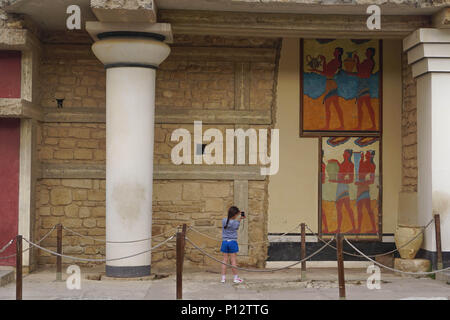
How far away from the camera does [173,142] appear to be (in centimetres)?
1084

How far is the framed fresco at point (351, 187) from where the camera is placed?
11.0 metres

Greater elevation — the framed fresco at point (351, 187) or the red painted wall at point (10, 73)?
the red painted wall at point (10, 73)

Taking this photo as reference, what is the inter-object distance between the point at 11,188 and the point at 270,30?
179 inches

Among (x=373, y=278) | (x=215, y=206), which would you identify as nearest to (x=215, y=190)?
(x=215, y=206)

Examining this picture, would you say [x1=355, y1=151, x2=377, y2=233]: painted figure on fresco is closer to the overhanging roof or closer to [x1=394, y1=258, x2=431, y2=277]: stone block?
[x1=394, y1=258, x2=431, y2=277]: stone block

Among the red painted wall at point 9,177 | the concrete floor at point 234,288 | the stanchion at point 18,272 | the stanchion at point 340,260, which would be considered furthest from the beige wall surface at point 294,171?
the stanchion at point 18,272

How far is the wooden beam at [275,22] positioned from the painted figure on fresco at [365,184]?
2.35 metres

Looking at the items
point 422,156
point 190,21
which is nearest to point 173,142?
point 190,21

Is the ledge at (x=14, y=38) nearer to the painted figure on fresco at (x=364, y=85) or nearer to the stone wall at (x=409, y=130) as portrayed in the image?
the painted figure on fresco at (x=364, y=85)

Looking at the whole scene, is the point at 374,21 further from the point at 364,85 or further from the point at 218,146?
the point at 218,146

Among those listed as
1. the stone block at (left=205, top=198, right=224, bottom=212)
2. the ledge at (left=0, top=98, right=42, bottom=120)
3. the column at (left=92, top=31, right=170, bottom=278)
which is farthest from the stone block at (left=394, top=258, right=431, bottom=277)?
the ledge at (left=0, top=98, right=42, bottom=120)

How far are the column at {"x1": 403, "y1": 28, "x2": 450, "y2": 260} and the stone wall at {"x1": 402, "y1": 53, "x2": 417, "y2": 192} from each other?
649 mm

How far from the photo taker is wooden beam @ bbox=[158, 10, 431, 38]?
9.48m
